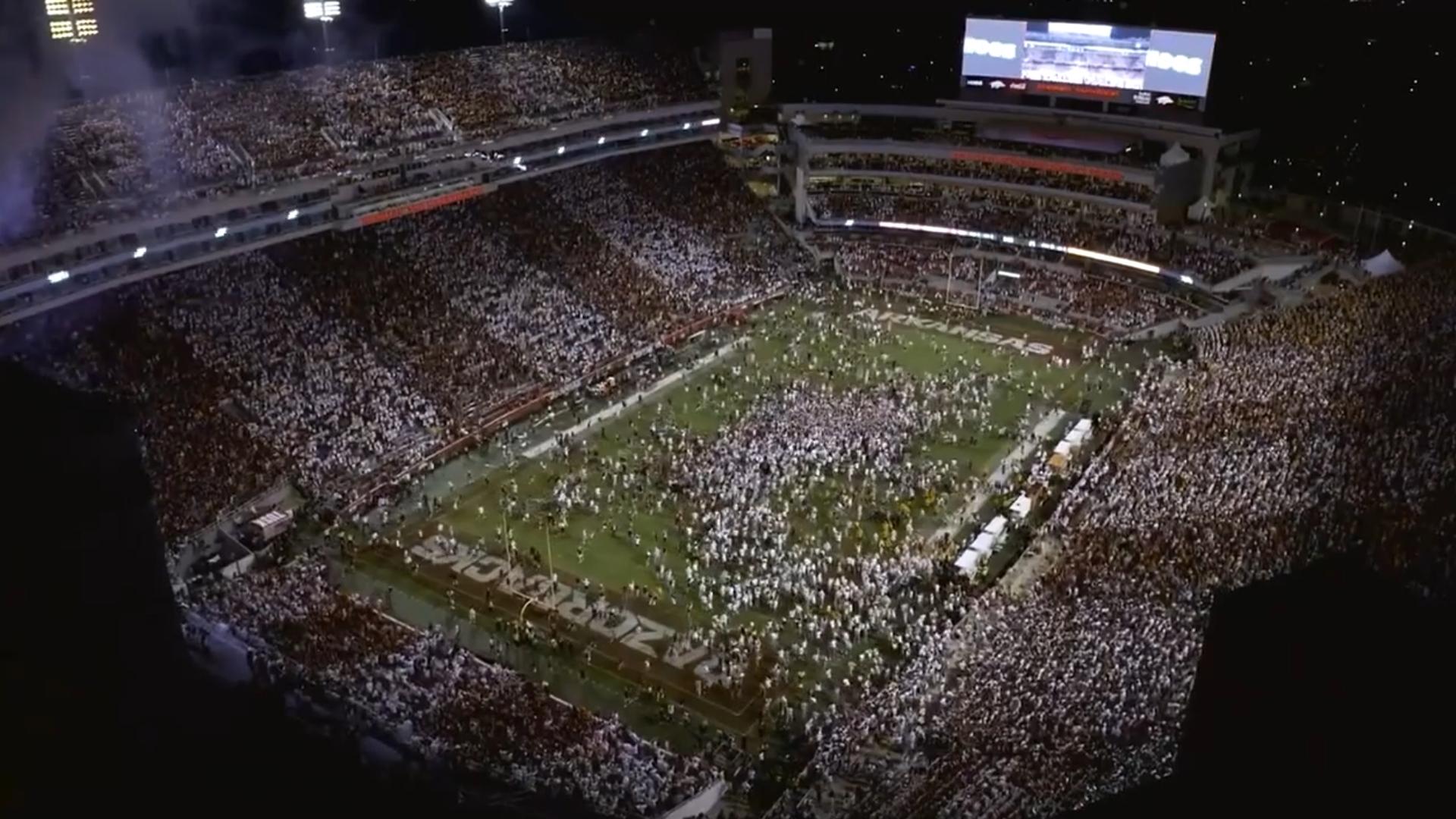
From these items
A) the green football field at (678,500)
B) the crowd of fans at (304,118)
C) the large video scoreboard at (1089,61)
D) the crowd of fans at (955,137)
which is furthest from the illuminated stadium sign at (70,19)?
the large video scoreboard at (1089,61)

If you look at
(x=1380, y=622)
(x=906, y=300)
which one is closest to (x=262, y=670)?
(x=1380, y=622)

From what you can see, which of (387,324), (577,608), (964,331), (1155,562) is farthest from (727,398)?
(1155,562)

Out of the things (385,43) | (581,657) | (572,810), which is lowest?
(581,657)

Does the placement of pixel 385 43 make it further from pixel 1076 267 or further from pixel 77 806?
pixel 77 806

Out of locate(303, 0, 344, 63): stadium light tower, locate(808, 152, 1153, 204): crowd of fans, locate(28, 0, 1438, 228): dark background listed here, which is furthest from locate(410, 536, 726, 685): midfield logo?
locate(808, 152, 1153, 204): crowd of fans

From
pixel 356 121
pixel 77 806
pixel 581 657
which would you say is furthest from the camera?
pixel 356 121

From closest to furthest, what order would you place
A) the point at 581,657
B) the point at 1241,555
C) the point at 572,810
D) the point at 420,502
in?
the point at 572,810, the point at 1241,555, the point at 581,657, the point at 420,502

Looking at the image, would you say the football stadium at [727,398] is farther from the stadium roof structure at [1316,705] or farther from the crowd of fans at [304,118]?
the stadium roof structure at [1316,705]
